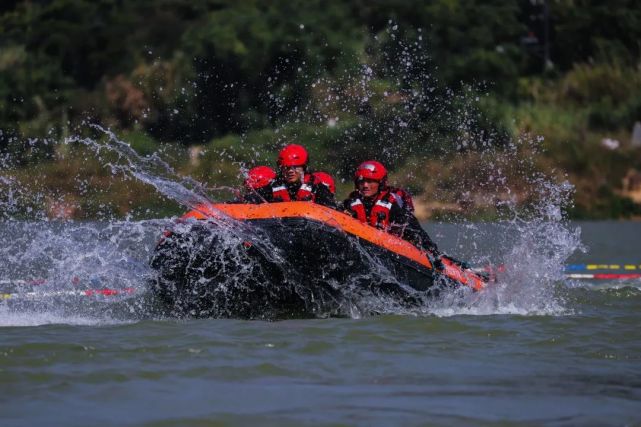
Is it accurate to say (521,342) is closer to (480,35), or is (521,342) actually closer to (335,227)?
(335,227)

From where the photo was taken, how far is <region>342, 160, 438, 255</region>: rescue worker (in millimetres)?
11625

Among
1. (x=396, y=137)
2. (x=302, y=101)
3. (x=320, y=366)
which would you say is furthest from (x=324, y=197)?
(x=302, y=101)

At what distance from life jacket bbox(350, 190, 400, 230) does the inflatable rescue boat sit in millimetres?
578

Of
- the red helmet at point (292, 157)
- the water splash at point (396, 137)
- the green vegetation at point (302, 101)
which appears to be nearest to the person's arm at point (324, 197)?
the red helmet at point (292, 157)

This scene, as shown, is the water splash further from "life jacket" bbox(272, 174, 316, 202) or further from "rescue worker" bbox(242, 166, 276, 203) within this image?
"life jacket" bbox(272, 174, 316, 202)

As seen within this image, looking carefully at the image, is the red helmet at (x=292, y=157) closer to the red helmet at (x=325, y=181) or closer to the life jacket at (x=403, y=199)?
the red helmet at (x=325, y=181)

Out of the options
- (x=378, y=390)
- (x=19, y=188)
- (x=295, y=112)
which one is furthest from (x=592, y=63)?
(x=378, y=390)

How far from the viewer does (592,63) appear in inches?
1315

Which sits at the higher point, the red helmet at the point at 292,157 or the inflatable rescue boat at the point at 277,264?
the red helmet at the point at 292,157

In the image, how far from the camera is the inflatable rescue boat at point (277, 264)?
10.5 meters

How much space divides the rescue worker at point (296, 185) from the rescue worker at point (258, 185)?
7 centimetres

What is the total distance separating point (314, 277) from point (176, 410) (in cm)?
386

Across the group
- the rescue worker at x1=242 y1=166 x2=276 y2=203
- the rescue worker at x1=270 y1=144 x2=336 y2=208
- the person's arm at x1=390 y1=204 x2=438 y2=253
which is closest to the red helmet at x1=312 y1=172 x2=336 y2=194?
the rescue worker at x1=270 y1=144 x2=336 y2=208

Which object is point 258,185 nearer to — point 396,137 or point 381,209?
point 381,209
